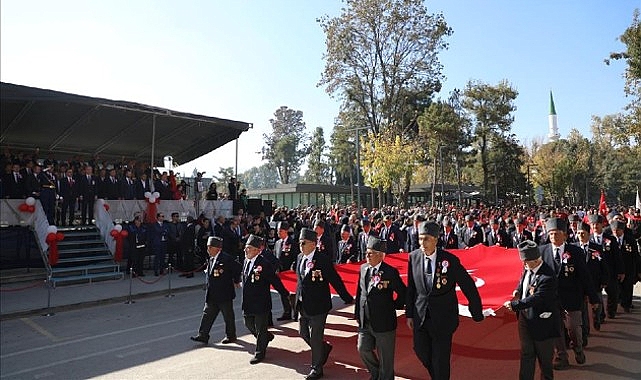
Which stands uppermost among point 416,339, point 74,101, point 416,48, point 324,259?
point 416,48

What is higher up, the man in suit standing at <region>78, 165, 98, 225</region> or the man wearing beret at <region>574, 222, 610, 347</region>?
the man in suit standing at <region>78, 165, 98, 225</region>

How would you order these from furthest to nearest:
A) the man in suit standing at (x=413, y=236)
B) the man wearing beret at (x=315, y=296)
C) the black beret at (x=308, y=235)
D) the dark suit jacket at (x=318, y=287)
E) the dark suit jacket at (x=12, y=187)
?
the man in suit standing at (x=413, y=236)
the dark suit jacket at (x=12, y=187)
the black beret at (x=308, y=235)
the dark suit jacket at (x=318, y=287)
the man wearing beret at (x=315, y=296)

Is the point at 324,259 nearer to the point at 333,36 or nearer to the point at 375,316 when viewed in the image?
the point at 375,316

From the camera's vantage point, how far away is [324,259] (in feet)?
20.3

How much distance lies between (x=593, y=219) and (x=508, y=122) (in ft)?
134

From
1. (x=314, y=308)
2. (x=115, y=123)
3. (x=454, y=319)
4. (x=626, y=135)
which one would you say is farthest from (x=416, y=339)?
(x=626, y=135)

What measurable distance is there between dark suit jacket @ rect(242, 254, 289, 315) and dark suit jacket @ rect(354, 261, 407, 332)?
174cm

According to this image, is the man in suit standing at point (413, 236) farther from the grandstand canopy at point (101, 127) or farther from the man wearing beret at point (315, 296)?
the grandstand canopy at point (101, 127)

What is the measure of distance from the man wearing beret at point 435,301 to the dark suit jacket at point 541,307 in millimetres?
497

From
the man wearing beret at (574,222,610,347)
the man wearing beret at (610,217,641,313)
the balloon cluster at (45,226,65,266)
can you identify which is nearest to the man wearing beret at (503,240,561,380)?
the man wearing beret at (574,222,610,347)

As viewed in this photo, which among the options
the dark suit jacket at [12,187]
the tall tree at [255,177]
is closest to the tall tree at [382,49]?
the dark suit jacket at [12,187]

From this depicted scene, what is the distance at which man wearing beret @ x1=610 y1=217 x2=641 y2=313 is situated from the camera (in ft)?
27.8

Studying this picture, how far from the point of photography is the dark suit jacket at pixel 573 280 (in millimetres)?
5926

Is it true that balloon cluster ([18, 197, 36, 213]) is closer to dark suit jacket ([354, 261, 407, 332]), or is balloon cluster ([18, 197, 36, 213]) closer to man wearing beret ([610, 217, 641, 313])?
dark suit jacket ([354, 261, 407, 332])
